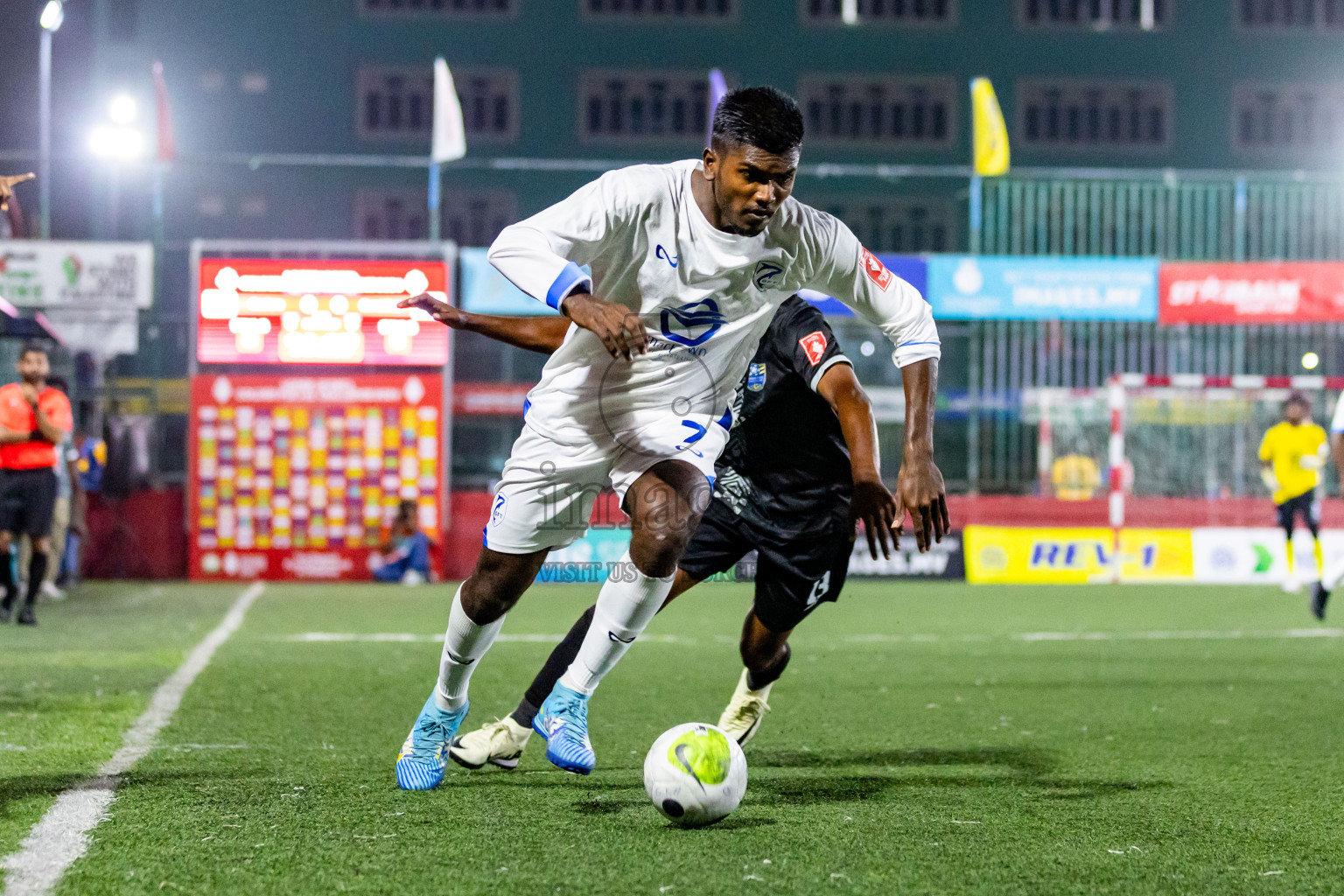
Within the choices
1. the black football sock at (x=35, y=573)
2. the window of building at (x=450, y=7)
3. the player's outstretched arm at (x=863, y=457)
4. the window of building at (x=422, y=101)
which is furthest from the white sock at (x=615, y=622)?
the window of building at (x=450, y=7)

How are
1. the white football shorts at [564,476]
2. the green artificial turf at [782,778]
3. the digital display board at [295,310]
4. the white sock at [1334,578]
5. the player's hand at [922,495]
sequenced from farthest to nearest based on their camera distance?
1. the digital display board at [295,310]
2. the white sock at [1334,578]
3. the white football shorts at [564,476]
4. the player's hand at [922,495]
5. the green artificial turf at [782,778]

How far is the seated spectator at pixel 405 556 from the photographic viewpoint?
1593 centimetres

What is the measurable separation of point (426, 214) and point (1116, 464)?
78.6 feet

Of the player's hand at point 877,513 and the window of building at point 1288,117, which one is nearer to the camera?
the player's hand at point 877,513

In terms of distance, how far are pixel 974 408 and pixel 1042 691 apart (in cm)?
1041

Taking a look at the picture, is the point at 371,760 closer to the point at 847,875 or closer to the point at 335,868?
the point at 335,868

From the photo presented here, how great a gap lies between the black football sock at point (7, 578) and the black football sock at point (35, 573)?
0.29 m

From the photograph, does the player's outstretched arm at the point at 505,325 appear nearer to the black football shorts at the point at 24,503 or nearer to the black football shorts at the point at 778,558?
the black football shorts at the point at 778,558

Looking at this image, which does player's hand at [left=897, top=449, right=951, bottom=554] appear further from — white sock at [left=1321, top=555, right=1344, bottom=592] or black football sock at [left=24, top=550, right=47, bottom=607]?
white sock at [left=1321, top=555, right=1344, bottom=592]

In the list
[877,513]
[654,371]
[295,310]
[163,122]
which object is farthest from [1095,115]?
[654,371]

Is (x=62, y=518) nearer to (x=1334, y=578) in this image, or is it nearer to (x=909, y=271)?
(x=909, y=271)

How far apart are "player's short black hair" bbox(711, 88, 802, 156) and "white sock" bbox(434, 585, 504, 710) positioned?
5.29 ft

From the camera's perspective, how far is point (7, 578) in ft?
35.5

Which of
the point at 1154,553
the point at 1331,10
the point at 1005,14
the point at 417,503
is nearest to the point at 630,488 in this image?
the point at 417,503
